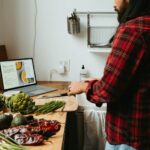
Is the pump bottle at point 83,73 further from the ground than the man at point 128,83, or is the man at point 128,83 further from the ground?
the man at point 128,83

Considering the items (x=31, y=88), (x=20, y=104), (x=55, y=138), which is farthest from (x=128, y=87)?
(x=31, y=88)

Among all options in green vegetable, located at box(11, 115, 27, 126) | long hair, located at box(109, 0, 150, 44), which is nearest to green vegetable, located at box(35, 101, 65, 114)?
green vegetable, located at box(11, 115, 27, 126)

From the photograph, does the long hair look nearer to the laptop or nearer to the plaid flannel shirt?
the plaid flannel shirt

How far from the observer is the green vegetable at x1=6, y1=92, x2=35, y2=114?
1709 mm

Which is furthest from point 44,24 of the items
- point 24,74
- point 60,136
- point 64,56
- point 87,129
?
point 60,136

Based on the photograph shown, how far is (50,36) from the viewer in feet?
8.68

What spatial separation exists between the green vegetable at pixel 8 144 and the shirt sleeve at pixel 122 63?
404 millimetres

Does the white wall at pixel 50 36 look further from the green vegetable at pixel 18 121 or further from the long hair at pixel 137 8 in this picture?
the long hair at pixel 137 8

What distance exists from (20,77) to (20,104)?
738mm

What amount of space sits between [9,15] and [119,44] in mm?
1737

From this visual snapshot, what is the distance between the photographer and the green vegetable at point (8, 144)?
3.73 ft

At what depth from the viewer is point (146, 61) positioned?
3.67 feet

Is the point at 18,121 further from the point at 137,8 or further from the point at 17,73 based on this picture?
the point at 17,73

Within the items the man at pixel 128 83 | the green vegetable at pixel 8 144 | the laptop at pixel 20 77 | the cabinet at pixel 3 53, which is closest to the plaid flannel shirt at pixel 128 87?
the man at pixel 128 83
